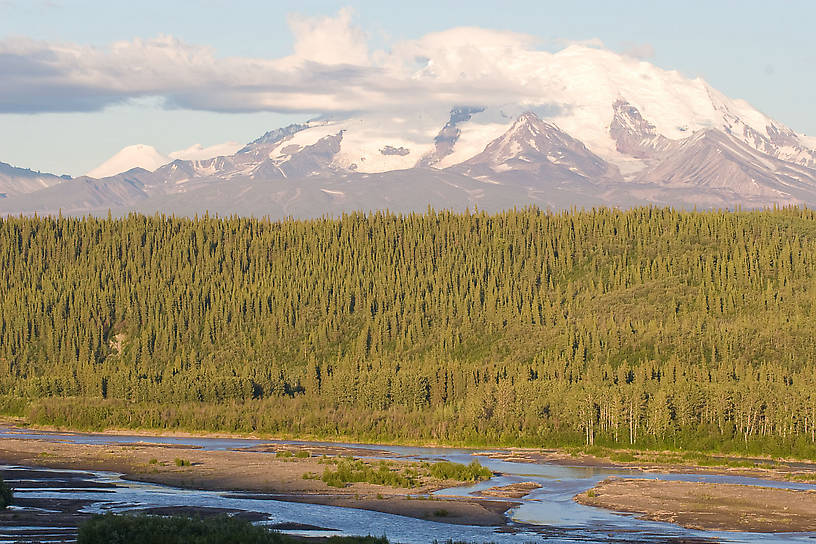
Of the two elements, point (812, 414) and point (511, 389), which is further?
point (511, 389)

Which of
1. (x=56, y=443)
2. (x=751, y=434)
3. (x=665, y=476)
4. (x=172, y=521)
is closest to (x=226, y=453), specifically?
(x=56, y=443)

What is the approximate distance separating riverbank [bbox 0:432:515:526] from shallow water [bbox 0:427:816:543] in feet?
8.98

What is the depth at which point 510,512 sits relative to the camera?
4028 inches

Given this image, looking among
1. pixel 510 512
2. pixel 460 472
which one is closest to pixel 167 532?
pixel 510 512

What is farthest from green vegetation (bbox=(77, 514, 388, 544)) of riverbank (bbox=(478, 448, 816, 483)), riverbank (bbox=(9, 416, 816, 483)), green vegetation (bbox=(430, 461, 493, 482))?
Result: riverbank (bbox=(9, 416, 816, 483))

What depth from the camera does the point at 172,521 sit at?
236ft

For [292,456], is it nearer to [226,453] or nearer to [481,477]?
[226,453]

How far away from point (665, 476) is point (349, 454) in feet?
148

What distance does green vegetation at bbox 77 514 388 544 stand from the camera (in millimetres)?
69500

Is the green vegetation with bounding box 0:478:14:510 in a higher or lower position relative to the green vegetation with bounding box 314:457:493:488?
lower

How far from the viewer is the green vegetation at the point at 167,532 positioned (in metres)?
69.5

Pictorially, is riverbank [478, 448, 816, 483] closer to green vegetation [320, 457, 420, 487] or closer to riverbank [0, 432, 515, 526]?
riverbank [0, 432, 515, 526]

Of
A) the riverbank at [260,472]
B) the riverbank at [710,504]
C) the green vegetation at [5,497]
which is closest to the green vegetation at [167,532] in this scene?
the green vegetation at [5,497]

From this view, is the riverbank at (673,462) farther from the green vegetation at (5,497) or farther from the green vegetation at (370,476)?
the green vegetation at (5,497)
